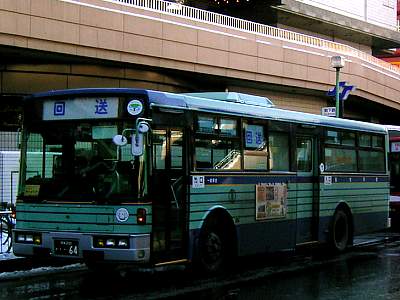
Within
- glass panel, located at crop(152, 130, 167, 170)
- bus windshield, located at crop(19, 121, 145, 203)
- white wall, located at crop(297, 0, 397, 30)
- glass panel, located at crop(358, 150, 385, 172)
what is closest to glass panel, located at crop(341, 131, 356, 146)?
glass panel, located at crop(358, 150, 385, 172)

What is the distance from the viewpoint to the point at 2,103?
2584cm

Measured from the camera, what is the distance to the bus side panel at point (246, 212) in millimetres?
10328

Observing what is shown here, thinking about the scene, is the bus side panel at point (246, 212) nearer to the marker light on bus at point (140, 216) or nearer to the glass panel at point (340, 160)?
the marker light on bus at point (140, 216)

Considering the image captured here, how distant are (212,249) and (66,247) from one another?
2.53 metres

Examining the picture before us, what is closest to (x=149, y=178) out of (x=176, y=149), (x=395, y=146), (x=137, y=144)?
(x=137, y=144)

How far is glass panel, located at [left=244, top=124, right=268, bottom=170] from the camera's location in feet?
37.8

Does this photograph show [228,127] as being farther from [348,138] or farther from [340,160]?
[348,138]

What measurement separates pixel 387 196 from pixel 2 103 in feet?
52.9

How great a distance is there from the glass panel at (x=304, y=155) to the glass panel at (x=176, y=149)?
12.3ft

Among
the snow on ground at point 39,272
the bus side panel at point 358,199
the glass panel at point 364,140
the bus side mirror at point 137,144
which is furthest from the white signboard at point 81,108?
the glass panel at point 364,140

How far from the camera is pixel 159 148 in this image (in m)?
9.70

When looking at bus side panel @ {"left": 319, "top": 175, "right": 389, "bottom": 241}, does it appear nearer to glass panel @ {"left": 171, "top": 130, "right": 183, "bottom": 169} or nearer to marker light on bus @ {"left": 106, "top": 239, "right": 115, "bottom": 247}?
glass panel @ {"left": 171, "top": 130, "right": 183, "bottom": 169}

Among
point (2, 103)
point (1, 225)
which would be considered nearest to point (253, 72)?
point (2, 103)

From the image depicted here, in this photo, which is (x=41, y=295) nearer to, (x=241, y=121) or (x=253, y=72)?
(x=241, y=121)
